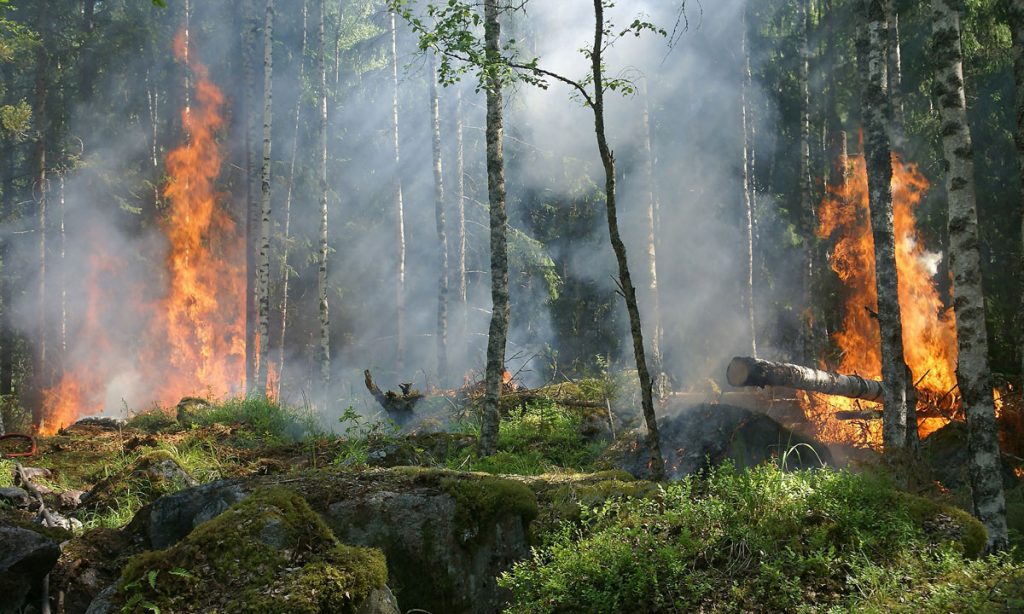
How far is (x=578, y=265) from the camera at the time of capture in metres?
28.5

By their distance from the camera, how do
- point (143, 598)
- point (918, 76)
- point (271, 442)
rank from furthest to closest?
point (918, 76) → point (271, 442) → point (143, 598)

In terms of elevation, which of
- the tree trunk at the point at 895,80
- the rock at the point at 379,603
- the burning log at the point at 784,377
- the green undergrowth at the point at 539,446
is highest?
the tree trunk at the point at 895,80

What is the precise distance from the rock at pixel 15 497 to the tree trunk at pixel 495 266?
5.24 m

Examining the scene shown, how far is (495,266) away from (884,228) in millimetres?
5471

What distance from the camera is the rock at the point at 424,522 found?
5.08 metres

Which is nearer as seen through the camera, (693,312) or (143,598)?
(143,598)

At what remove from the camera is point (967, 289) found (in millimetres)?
7172

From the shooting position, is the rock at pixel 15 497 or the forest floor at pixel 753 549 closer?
the forest floor at pixel 753 549

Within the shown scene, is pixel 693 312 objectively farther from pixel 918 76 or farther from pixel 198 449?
pixel 198 449

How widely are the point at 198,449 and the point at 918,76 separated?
16.3 meters

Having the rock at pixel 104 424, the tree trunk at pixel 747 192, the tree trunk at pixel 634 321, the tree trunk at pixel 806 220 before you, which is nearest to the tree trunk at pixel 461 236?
the tree trunk at pixel 747 192

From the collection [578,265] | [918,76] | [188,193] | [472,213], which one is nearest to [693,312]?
[578,265]

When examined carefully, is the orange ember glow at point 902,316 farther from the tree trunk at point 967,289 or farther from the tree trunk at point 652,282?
the tree trunk at point 967,289

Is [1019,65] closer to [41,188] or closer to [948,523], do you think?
[948,523]
